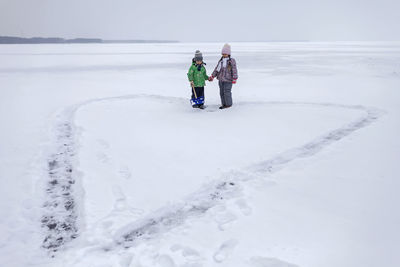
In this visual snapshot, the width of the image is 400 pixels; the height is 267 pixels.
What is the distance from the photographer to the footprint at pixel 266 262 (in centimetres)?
254

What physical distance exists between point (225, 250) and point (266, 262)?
385mm

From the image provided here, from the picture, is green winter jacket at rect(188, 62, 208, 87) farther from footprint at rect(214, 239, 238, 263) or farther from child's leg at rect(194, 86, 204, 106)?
footprint at rect(214, 239, 238, 263)

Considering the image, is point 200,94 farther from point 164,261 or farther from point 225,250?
point 164,261

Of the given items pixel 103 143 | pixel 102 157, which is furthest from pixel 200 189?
pixel 103 143

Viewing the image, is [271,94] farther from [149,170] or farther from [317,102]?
[149,170]

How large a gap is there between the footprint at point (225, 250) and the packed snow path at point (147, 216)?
0.60m

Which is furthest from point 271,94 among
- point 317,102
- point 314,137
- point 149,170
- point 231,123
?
point 149,170

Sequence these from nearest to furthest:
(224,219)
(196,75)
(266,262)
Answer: (266,262)
(224,219)
(196,75)

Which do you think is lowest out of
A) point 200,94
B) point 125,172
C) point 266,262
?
point 266,262

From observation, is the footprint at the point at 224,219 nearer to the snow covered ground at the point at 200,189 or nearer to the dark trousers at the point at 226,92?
the snow covered ground at the point at 200,189

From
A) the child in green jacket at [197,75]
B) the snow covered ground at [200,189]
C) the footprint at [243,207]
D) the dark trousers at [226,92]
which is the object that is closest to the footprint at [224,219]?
the snow covered ground at [200,189]

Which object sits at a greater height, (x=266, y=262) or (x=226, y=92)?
(x=226, y=92)

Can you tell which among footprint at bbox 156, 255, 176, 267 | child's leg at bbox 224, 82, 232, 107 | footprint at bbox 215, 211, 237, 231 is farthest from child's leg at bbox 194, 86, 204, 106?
footprint at bbox 156, 255, 176, 267

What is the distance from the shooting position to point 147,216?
328cm
